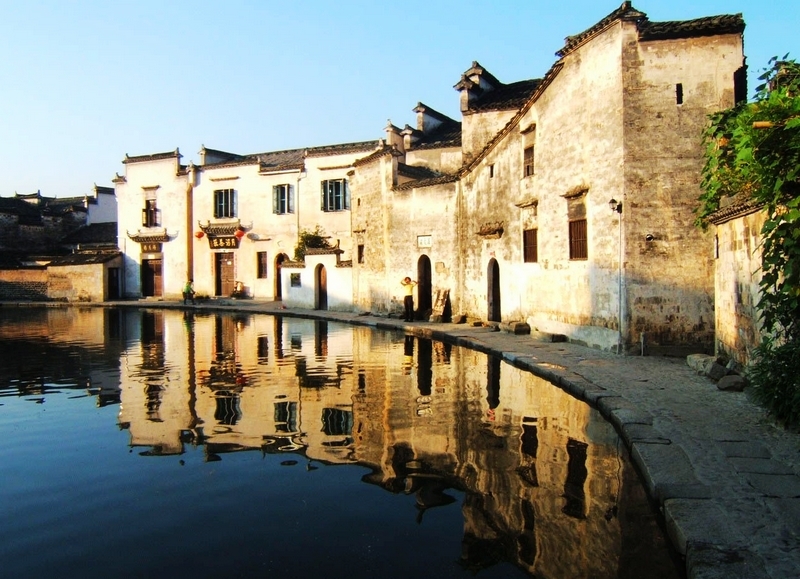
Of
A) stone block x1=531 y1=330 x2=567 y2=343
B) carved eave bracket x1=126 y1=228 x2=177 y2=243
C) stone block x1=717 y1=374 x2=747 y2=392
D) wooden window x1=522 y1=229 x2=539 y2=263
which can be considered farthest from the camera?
carved eave bracket x1=126 y1=228 x2=177 y2=243

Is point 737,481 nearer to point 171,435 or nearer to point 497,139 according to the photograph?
point 171,435

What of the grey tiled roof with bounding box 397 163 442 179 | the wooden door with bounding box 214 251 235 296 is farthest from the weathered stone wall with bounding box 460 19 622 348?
the wooden door with bounding box 214 251 235 296

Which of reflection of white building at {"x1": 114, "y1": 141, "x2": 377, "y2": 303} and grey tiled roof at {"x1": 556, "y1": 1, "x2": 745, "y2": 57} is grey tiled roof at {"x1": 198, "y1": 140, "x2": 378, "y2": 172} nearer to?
reflection of white building at {"x1": 114, "y1": 141, "x2": 377, "y2": 303}

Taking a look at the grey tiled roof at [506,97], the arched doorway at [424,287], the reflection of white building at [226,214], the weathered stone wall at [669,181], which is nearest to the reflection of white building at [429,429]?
the weathered stone wall at [669,181]

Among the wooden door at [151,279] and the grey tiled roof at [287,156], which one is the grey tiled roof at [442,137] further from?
the wooden door at [151,279]

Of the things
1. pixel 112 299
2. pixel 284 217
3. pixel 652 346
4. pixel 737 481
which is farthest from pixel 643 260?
pixel 112 299

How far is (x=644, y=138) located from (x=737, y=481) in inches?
315

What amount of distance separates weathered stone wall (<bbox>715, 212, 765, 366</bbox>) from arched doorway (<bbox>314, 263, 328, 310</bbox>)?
61.5ft

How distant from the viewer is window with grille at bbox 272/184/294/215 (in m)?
32.8

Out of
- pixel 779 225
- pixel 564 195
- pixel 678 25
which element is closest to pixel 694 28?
pixel 678 25

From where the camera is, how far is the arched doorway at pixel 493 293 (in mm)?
18078

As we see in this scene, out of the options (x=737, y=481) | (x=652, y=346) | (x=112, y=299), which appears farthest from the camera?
(x=112, y=299)

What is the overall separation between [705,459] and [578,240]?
326 inches

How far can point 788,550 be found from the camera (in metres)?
3.63
